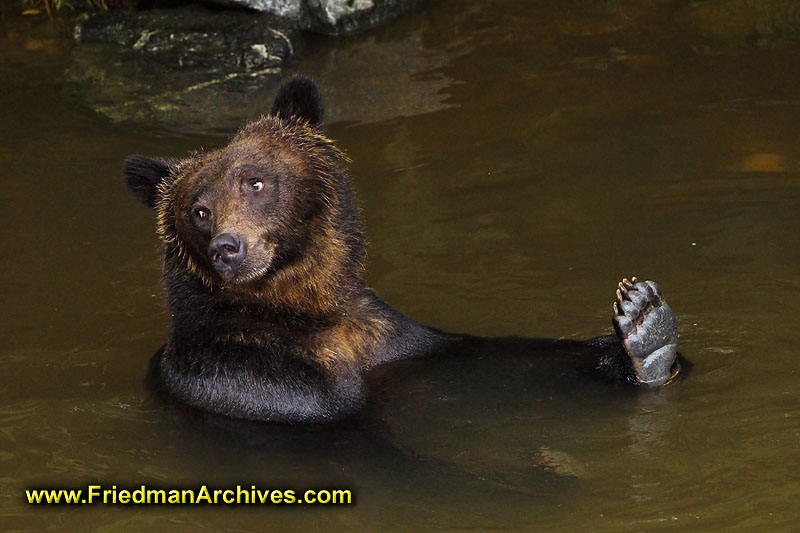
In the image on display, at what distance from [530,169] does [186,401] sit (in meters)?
3.71

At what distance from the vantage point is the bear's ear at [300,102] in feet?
21.2

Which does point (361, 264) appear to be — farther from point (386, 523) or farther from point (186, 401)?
point (386, 523)

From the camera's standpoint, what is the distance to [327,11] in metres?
11.8

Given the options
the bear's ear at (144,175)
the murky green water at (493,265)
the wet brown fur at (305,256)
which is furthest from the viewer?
the bear's ear at (144,175)

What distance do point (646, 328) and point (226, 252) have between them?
6.77 ft

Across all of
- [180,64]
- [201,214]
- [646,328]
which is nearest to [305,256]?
[201,214]

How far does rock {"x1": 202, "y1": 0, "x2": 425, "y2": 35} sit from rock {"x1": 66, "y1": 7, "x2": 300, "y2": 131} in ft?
0.44

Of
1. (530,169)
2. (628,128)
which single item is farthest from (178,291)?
(628,128)

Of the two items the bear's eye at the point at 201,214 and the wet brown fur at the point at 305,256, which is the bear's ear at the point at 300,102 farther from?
the bear's eye at the point at 201,214

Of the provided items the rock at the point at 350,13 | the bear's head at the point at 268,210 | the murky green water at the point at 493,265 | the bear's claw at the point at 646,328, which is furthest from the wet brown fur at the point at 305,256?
the rock at the point at 350,13

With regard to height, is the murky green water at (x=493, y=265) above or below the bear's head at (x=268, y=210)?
below

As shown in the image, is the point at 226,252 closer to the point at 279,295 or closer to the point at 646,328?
the point at 279,295

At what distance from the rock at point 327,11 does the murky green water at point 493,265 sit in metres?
0.28

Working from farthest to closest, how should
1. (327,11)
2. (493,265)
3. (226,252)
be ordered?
(327,11), (493,265), (226,252)
